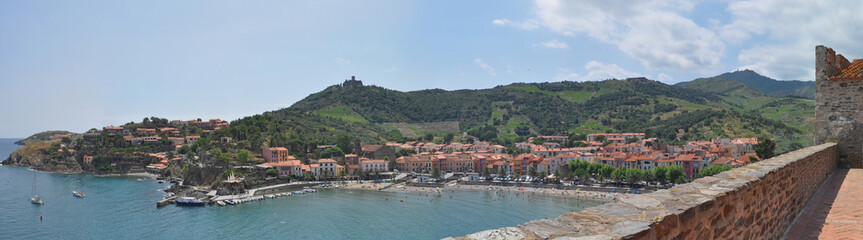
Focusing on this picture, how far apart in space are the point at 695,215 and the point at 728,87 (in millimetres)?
206374

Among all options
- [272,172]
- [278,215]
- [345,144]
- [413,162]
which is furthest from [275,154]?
[278,215]

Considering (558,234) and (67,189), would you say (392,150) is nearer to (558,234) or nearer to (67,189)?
(67,189)

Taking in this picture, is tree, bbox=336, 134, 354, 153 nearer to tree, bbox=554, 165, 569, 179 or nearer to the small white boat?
tree, bbox=554, 165, 569, 179

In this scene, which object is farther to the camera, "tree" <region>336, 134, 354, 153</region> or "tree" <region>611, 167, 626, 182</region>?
"tree" <region>336, 134, 354, 153</region>

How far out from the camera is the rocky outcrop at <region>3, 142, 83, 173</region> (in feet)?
242

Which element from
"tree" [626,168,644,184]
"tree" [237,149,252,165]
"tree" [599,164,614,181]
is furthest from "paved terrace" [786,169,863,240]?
"tree" [237,149,252,165]

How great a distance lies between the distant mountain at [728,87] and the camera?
158 m

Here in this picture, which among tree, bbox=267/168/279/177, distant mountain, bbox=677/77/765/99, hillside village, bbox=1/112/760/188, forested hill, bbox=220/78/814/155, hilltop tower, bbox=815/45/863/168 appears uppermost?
distant mountain, bbox=677/77/765/99

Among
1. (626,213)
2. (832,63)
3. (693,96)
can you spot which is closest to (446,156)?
(832,63)

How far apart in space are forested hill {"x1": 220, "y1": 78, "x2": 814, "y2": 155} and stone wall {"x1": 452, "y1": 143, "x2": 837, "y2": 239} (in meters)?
61.2

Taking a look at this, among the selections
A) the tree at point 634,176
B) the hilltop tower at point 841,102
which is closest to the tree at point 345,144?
the tree at point 634,176

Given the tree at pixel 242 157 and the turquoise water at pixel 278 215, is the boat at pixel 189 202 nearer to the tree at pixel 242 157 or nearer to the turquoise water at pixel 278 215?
the turquoise water at pixel 278 215

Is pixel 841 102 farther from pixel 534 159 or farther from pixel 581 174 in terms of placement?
pixel 534 159

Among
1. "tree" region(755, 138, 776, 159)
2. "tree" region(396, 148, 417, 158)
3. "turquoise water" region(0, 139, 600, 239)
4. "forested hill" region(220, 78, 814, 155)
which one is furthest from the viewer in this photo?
"forested hill" region(220, 78, 814, 155)
